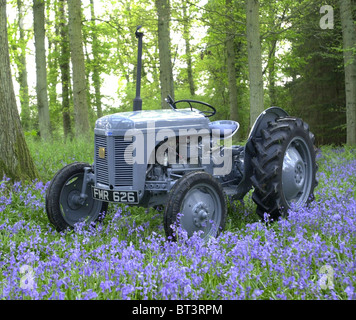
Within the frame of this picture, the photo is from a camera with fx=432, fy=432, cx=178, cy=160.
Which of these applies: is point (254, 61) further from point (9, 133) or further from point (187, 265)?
point (187, 265)

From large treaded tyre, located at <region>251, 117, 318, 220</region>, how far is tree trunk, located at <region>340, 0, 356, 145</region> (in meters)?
7.63

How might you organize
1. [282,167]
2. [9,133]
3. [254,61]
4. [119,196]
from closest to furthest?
[119,196] < [282,167] < [9,133] < [254,61]

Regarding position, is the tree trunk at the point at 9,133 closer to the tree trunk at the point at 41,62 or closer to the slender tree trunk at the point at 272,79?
the tree trunk at the point at 41,62

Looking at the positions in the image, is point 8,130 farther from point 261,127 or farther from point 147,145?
point 261,127

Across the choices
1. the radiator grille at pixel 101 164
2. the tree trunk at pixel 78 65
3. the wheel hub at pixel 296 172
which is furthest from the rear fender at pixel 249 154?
the tree trunk at pixel 78 65

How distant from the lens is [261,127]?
212 inches

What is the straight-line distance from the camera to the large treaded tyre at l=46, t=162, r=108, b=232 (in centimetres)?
487

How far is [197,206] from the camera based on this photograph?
→ 4367mm

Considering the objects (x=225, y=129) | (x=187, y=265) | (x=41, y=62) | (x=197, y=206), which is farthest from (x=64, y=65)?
(x=187, y=265)

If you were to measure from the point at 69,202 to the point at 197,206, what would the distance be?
164 centimetres

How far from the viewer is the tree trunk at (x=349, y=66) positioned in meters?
12.1
